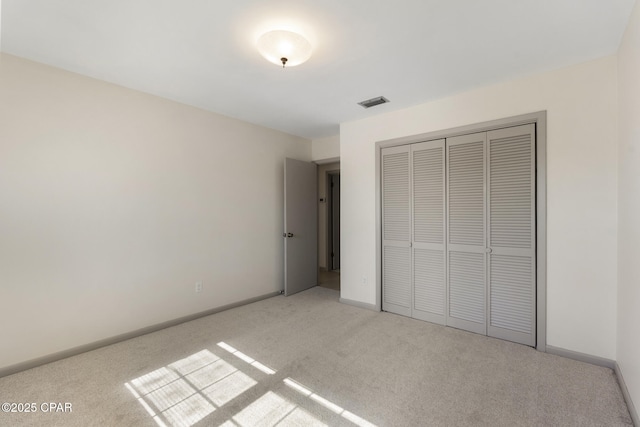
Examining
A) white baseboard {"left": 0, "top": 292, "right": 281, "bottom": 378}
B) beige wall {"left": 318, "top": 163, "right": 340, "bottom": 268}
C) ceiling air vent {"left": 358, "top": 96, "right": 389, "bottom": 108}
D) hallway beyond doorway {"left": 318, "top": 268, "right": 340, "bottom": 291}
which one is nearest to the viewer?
white baseboard {"left": 0, "top": 292, "right": 281, "bottom": 378}

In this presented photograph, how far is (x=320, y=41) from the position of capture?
2.06 meters

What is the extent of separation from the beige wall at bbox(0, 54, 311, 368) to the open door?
604mm

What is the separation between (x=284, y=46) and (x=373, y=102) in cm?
157

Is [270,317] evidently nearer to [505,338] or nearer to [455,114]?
[505,338]

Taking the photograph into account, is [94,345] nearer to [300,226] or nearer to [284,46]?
[300,226]

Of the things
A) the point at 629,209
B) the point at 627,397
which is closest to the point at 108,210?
the point at 629,209

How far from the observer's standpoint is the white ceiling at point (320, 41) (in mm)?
1736

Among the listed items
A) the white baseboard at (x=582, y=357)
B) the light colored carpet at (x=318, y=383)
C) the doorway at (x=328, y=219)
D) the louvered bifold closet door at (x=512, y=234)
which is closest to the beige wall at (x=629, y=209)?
the white baseboard at (x=582, y=357)

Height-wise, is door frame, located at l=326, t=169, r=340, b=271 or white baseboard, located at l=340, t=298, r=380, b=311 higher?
door frame, located at l=326, t=169, r=340, b=271

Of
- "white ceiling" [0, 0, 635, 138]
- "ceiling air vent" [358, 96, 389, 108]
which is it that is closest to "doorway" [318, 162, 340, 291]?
"ceiling air vent" [358, 96, 389, 108]

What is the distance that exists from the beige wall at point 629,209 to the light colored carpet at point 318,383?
14.0 inches

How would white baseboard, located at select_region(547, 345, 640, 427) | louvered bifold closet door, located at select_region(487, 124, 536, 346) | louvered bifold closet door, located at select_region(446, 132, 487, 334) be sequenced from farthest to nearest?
louvered bifold closet door, located at select_region(446, 132, 487, 334)
louvered bifold closet door, located at select_region(487, 124, 536, 346)
white baseboard, located at select_region(547, 345, 640, 427)

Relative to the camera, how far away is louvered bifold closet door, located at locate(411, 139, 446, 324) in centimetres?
320

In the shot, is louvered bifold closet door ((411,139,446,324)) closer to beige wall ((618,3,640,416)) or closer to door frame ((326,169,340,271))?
beige wall ((618,3,640,416))
